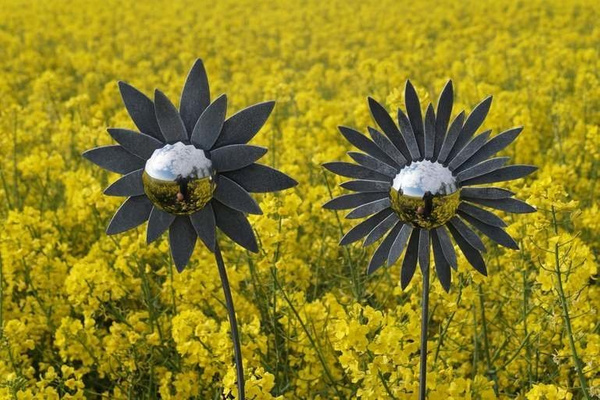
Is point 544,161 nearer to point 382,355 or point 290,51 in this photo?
point 382,355

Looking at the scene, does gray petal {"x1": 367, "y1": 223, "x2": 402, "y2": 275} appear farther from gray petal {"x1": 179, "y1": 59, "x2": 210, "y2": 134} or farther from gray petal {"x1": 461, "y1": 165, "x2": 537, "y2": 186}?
gray petal {"x1": 179, "y1": 59, "x2": 210, "y2": 134}

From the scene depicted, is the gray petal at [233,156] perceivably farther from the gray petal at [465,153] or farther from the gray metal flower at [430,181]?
the gray petal at [465,153]

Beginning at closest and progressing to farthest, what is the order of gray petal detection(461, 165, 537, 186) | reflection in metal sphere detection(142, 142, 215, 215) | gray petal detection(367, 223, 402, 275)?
1. reflection in metal sphere detection(142, 142, 215, 215)
2. gray petal detection(461, 165, 537, 186)
3. gray petal detection(367, 223, 402, 275)

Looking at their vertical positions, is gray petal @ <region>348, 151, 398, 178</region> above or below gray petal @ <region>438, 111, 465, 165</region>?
below

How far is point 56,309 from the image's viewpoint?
277cm

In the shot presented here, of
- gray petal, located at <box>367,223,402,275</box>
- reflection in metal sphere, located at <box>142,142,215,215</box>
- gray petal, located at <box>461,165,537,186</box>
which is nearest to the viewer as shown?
reflection in metal sphere, located at <box>142,142,215,215</box>

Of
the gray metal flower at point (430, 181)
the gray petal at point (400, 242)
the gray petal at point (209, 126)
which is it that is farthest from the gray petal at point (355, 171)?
the gray petal at point (209, 126)

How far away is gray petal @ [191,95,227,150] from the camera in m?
1.23

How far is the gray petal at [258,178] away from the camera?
4.10 ft

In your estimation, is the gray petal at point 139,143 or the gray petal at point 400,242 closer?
the gray petal at point 139,143

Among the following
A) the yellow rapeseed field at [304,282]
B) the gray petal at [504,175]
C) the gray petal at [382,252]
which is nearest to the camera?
the gray petal at [504,175]

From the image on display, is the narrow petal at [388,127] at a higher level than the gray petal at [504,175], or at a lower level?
higher

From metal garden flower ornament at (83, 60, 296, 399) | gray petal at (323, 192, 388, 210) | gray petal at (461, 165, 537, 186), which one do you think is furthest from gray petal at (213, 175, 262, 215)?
gray petal at (461, 165, 537, 186)

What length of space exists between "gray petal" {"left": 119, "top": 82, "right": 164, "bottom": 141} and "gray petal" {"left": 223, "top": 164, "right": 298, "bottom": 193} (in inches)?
6.3
